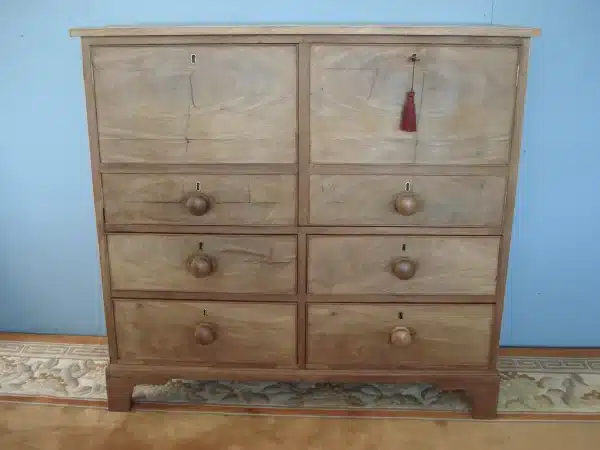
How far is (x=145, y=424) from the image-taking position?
174 centimetres

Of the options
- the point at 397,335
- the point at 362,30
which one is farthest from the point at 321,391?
the point at 362,30

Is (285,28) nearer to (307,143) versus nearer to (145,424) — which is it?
(307,143)

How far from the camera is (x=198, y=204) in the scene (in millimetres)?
1570

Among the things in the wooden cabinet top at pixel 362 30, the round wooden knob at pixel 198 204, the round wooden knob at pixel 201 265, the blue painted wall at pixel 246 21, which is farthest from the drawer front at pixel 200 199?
the blue painted wall at pixel 246 21

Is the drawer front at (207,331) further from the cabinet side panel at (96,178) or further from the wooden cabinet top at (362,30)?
the wooden cabinet top at (362,30)

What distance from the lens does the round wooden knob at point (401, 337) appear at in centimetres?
165

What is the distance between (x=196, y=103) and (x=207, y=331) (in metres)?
0.65

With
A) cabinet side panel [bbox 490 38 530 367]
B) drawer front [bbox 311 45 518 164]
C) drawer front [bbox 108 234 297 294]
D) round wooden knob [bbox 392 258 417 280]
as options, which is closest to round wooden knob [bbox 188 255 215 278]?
drawer front [bbox 108 234 297 294]

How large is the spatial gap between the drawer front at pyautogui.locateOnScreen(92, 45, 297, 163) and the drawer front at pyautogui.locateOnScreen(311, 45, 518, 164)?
0.09 meters

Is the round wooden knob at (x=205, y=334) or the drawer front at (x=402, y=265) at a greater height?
the drawer front at (x=402, y=265)

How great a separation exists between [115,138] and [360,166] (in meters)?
0.67

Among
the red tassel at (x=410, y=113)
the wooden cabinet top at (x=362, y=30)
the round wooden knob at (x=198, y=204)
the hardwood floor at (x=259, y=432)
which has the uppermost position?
the wooden cabinet top at (x=362, y=30)

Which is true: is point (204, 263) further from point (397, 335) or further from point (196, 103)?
point (397, 335)

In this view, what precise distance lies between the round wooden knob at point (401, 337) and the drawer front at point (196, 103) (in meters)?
0.58
